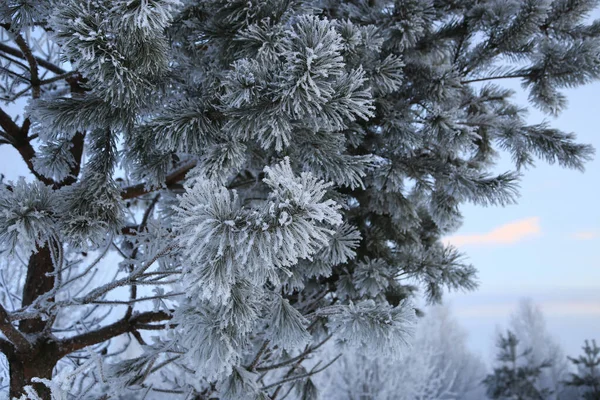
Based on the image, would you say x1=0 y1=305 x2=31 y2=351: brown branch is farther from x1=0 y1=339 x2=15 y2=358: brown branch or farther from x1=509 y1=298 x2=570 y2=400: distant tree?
x1=509 y1=298 x2=570 y2=400: distant tree

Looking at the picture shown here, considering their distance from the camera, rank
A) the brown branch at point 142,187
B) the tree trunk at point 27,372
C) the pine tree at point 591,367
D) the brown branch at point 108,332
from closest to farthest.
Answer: the tree trunk at point 27,372, the brown branch at point 108,332, the brown branch at point 142,187, the pine tree at point 591,367

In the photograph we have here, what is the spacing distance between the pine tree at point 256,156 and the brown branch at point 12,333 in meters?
0.02

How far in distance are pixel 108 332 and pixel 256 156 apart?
1388 millimetres

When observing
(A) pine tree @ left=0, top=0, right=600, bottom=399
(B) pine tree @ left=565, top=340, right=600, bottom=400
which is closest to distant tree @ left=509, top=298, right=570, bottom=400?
(B) pine tree @ left=565, top=340, right=600, bottom=400

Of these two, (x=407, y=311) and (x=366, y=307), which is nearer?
(x=407, y=311)

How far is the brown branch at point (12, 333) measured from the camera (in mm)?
1806

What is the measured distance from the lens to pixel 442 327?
20.0 meters

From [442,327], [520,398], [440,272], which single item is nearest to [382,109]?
[440,272]

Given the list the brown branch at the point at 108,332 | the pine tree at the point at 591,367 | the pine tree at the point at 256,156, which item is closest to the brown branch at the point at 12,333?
the pine tree at the point at 256,156

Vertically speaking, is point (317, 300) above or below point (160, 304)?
above

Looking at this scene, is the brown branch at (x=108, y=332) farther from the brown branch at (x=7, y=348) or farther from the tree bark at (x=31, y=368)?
the brown branch at (x=7, y=348)

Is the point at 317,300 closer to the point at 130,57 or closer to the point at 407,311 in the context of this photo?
the point at 407,311

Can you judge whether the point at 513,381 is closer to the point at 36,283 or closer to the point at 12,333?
the point at 36,283

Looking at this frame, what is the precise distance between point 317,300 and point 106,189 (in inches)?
52.6
